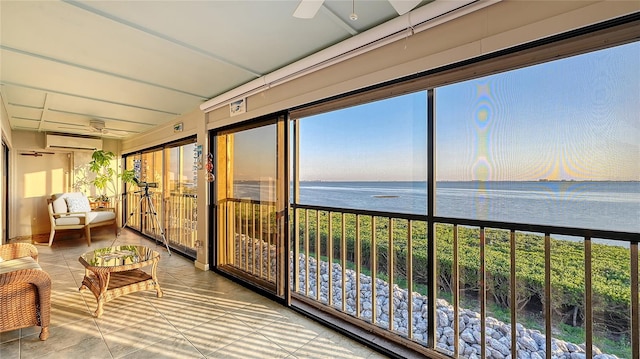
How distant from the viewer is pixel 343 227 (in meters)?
2.81

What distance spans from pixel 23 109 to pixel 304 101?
4.51 meters

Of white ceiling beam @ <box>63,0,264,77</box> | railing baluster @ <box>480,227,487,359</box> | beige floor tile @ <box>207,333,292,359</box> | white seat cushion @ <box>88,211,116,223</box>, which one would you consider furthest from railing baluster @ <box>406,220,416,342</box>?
white seat cushion @ <box>88,211,116,223</box>

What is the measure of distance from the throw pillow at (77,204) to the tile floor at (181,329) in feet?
9.50

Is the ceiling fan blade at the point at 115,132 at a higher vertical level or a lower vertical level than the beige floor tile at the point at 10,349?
higher

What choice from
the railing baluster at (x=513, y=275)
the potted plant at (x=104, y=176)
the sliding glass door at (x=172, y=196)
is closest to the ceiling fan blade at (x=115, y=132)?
the sliding glass door at (x=172, y=196)

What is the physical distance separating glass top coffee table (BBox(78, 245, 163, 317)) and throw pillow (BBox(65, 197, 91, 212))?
340 centimetres

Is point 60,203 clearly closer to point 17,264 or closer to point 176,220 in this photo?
point 176,220

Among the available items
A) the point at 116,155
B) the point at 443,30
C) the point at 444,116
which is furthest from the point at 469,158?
the point at 116,155

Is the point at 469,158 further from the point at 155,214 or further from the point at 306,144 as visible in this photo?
the point at 155,214

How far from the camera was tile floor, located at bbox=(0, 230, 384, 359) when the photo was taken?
2131 mm

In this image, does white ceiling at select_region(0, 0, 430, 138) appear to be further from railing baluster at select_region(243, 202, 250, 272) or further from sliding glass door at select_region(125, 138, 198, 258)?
sliding glass door at select_region(125, 138, 198, 258)

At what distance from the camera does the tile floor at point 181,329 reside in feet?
6.99

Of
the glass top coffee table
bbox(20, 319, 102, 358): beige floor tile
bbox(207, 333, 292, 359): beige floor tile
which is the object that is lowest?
bbox(207, 333, 292, 359): beige floor tile

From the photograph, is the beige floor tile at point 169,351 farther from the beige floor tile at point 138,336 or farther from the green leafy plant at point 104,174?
the green leafy plant at point 104,174
